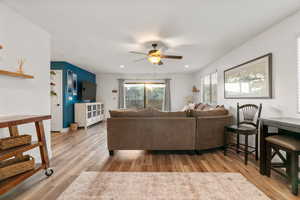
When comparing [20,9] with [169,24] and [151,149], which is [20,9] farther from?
[151,149]

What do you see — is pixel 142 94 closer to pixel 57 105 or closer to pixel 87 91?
pixel 87 91

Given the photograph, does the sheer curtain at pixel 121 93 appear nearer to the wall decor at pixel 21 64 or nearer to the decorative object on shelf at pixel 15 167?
the wall decor at pixel 21 64

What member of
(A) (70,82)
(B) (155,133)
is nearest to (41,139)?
(B) (155,133)

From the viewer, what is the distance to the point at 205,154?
9.61 ft

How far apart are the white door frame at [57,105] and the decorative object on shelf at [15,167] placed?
3.22 metres

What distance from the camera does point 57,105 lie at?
4820mm

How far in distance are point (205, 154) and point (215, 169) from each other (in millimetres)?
657

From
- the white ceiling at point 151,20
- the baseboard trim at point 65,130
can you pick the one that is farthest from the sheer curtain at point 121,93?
the white ceiling at point 151,20

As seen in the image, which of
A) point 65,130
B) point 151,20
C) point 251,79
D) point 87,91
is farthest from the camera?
point 87,91

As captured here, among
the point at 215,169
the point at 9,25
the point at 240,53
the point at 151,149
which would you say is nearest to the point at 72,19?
the point at 9,25

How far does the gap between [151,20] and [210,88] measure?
3786 millimetres

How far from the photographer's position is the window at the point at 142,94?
750cm

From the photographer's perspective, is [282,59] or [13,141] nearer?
[13,141]

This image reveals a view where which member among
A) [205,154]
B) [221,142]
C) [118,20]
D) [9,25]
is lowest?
[205,154]
